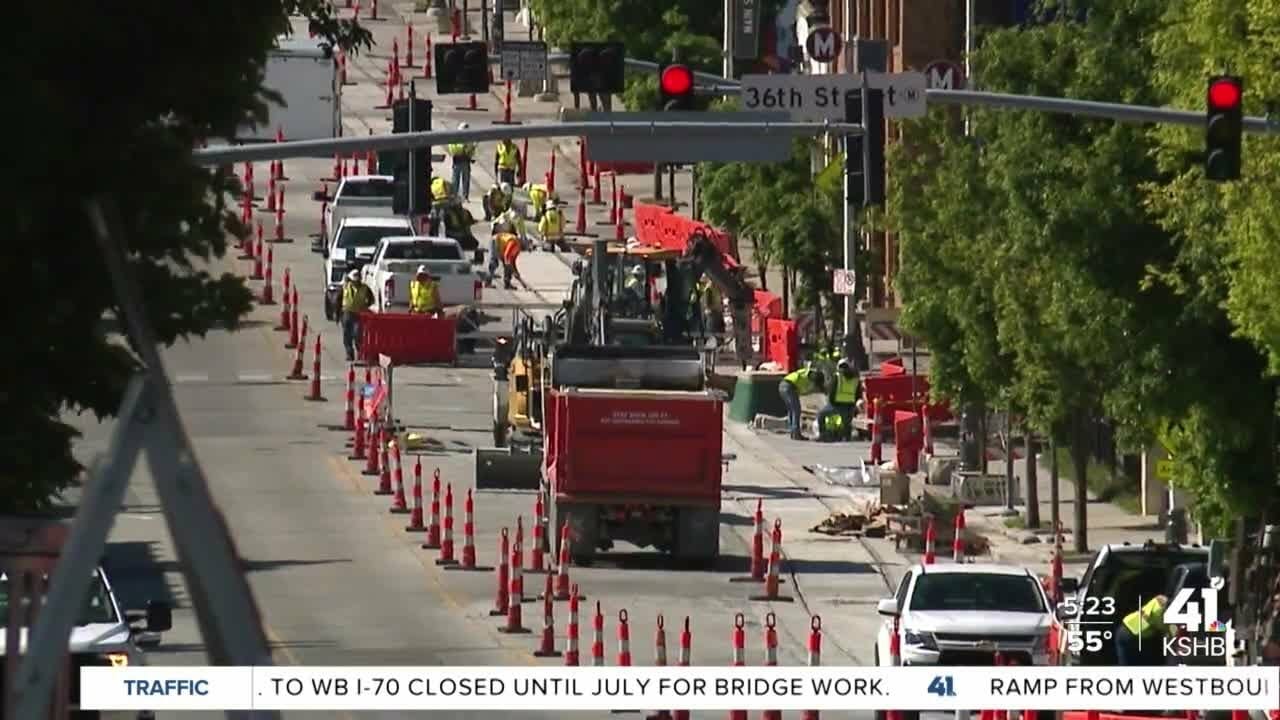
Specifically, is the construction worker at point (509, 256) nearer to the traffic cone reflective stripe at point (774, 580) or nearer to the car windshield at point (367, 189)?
the car windshield at point (367, 189)

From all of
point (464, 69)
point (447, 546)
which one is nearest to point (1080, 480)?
point (447, 546)

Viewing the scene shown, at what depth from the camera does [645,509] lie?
3900 centimetres

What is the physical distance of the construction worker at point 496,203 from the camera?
238 feet

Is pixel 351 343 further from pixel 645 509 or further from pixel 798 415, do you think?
pixel 645 509

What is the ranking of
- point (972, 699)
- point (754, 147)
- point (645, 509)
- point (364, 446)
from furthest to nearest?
point (364, 446) < point (645, 509) < point (754, 147) < point (972, 699)

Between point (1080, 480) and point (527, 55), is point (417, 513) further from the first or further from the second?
point (527, 55)

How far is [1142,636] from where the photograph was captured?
29281mm

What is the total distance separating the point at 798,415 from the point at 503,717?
70.2 feet

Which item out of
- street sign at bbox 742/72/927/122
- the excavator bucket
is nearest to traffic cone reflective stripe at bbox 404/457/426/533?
the excavator bucket

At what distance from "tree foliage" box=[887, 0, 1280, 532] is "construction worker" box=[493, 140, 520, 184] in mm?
31913

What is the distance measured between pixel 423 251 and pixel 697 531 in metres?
22.5

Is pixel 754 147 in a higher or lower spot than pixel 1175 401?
higher

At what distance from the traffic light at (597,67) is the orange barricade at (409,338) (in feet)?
76.0

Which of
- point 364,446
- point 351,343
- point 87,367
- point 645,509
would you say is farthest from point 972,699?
point 351,343
